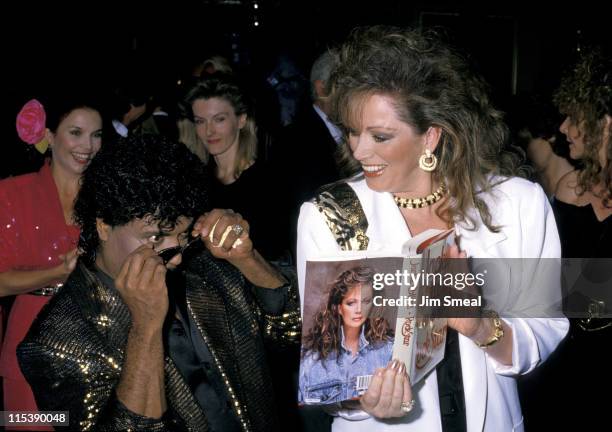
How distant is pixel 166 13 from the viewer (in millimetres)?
8109

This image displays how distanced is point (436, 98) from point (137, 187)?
95 centimetres

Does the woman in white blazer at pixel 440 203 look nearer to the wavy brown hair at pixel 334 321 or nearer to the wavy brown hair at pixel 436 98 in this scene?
the wavy brown hair at pixel 436 98

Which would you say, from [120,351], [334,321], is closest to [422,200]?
[334,321]

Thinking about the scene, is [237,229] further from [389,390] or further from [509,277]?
[509,277]

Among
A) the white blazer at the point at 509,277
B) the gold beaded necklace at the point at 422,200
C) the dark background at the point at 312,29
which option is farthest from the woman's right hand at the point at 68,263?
the dark background at the point at 312,29

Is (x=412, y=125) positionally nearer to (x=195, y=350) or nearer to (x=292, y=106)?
(x=195, y=350)

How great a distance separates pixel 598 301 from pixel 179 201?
180cm

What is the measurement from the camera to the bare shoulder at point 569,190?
3344 mm

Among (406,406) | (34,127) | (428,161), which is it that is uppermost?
(34,127)

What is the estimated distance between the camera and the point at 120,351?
76.6 inches

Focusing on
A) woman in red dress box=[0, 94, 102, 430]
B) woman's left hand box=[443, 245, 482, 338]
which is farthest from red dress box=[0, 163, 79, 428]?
woman's left hand box=[443, 245, 482, 338]

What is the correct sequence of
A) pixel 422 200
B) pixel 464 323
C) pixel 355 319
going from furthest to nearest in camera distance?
pixel 422 200, pixel 464 323, pixel 355 319

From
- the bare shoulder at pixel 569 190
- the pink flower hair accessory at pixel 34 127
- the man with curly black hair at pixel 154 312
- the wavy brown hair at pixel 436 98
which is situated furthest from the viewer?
the pink flower hair accessory at pixel 34 127

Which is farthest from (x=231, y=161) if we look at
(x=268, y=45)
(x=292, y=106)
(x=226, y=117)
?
(x=268, y=45)
